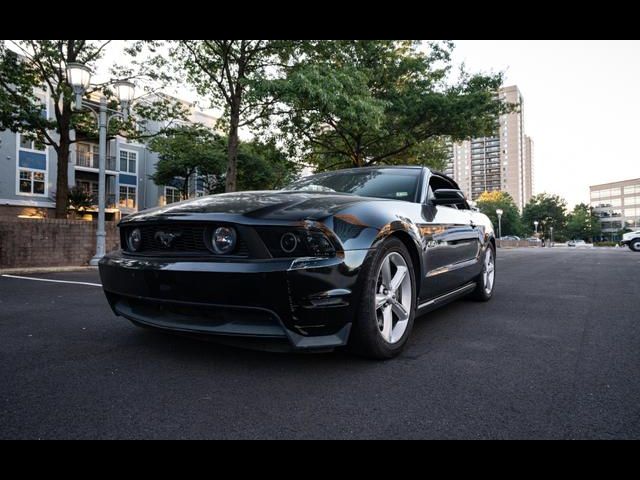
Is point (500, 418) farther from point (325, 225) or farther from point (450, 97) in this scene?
point (450, 97)

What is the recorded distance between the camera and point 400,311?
2.55m

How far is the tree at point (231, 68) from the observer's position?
12.4 m

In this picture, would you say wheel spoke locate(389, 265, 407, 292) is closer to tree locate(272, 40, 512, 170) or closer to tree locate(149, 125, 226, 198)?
tree locate(272, 40, 512, 170)

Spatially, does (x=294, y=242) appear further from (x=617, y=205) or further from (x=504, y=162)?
(x=504, y=162)

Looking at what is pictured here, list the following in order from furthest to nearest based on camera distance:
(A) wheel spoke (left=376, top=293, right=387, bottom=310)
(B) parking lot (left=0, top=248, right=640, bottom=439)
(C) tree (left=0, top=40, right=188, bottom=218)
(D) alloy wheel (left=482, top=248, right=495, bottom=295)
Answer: (C) tree (left=0, top=40, right=188, bottom=218) < (D) alloy wheel (left=482, top=248, right=495, bottom=295) < (A) wheel spoke (left=376, top=293, right=387, bottom=310) < (B) parking lot (left=0, top=248, right=640, bottom=439)

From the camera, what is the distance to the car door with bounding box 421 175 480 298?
9.57 feet

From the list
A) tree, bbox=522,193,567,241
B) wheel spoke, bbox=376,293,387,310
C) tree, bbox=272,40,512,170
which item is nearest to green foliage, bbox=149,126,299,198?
tree, bbox=272,40,512,170

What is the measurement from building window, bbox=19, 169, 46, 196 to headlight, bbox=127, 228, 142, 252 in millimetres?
28219

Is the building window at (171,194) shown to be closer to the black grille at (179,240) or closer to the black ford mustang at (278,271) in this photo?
the black grille at (179,240)

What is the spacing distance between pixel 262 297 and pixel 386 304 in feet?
2.85

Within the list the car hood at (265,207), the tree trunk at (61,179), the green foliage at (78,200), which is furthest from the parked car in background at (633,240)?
the green foliage at (78,200)

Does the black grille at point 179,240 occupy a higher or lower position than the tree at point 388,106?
lower

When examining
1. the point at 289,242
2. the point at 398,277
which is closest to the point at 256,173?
the point at 398,277
